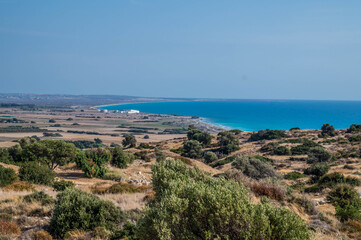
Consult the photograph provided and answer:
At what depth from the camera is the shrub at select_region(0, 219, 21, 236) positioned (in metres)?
7.60

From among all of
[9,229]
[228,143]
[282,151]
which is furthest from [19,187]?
[228,143]

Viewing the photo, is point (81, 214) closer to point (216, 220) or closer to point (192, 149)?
point (216, 220)

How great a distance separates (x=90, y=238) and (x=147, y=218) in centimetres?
283

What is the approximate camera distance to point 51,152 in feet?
77.7

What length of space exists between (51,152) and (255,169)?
652 inches

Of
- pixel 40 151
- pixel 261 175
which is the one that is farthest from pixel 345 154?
pixel 40 151

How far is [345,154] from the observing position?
32.1m

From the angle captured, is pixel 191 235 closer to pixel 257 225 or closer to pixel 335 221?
pixel 257 225

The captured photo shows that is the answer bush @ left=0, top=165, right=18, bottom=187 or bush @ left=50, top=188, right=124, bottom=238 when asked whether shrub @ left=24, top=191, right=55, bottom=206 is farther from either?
bush @ left=0, top=165, right=18, bottom=187

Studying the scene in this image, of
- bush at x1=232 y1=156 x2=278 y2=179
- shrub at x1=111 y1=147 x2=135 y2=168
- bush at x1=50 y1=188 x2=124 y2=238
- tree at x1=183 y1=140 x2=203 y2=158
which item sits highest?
bush at x1=50 y1=188 x2=124 y2=238

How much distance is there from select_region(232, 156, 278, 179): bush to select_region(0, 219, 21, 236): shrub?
49.9ft

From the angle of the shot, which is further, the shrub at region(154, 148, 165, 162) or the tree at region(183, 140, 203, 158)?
the tree at region(183, 140, 203, 158)

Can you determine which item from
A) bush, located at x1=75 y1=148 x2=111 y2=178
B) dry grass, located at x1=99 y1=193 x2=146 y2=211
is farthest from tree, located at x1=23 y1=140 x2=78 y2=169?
dry grass, located at x1=99 y1=193 x2=146 y2=211

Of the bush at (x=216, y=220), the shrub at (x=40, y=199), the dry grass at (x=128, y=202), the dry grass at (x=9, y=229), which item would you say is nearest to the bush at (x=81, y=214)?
the dry grass at (x=9, y=229)
